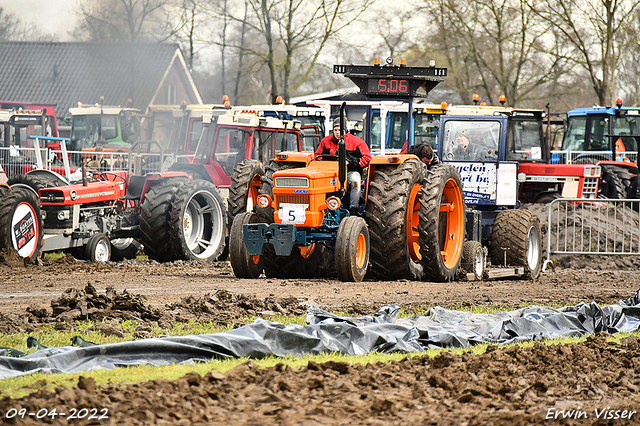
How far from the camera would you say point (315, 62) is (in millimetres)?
34531

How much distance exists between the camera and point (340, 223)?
1036 cm

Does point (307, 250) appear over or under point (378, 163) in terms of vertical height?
under

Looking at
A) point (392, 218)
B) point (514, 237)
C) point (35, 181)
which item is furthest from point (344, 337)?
point (35, 181)

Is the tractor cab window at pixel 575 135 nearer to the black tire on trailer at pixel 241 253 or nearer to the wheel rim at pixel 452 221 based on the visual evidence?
the wheel rim at pixel 452 221

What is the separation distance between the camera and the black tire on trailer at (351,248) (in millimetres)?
10172

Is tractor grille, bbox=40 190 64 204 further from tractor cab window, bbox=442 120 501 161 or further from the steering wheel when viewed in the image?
tractor cab window, bbox=442 120 501 161

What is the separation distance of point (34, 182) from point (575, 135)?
18.3 metres

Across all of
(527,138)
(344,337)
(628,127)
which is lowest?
(344,337)

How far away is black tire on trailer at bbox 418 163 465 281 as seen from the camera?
11.2m

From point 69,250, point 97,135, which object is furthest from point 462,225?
point 97,135

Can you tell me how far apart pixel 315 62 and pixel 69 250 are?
21.2 meters

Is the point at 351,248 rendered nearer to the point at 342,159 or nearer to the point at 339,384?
the point at 342,159

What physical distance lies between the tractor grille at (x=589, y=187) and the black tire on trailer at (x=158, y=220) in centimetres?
978

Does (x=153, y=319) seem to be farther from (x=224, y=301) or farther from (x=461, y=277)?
(x=461, y=277)
